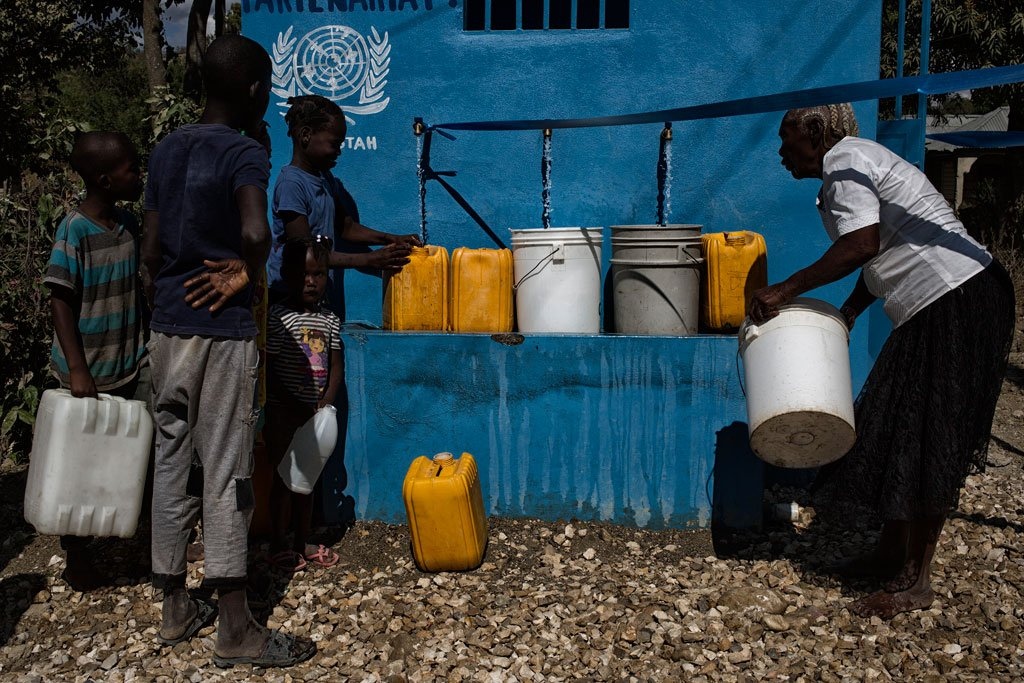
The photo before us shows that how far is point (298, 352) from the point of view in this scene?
3.88 m

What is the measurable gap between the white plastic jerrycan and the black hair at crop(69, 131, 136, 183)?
0.85 m

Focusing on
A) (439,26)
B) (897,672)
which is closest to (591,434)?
(897,672)

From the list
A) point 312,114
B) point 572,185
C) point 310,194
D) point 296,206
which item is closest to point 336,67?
point 312,114

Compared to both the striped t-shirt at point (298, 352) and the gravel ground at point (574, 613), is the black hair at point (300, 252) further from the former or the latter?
the gravel ground at point (574, 613)

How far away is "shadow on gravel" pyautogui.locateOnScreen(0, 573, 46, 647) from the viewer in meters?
3.57

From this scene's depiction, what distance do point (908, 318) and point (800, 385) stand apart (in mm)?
510

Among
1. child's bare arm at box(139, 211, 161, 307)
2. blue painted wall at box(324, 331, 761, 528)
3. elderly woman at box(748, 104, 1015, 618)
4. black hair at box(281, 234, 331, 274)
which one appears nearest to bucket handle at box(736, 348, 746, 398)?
blue painted wall at box(324, 331, 761, 528)

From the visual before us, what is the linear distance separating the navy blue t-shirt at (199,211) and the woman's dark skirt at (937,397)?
2.39 metres

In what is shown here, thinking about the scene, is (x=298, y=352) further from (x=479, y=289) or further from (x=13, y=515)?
(x=13, y=515)

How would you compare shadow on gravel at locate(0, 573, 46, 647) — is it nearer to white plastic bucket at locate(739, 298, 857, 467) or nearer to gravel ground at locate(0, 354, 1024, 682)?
gravel ground at locate(0, 354, 1024, 682)

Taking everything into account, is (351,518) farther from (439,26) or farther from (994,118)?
(994,118)

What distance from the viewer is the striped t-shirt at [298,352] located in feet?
12.7

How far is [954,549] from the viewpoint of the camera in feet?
13.4

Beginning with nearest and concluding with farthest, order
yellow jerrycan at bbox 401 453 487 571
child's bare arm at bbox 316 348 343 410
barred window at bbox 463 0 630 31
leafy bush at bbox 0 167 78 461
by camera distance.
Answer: yellow jerrycan at bbox 401 453 487 571 → child's bare arm at bbox 316 348 343 410 → barred window at bbox 463 0 630 31 → leafy bush at bbox 0 167 78 461
